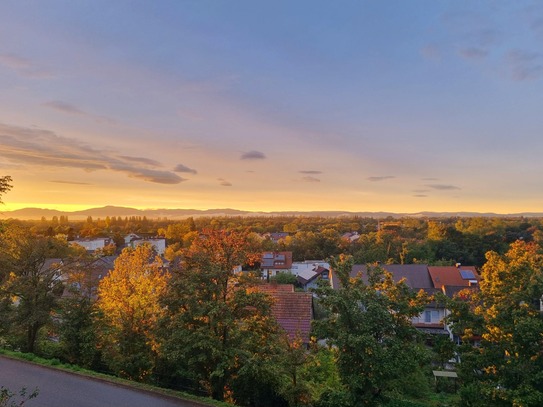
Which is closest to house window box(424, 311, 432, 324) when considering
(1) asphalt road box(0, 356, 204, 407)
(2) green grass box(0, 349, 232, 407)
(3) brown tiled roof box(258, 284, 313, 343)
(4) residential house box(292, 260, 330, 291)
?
(3) brown tiled roof box(258, 284, 313, 343)

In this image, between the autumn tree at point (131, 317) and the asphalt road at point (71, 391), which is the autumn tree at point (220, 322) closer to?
the asphalt road at point (71, 391)

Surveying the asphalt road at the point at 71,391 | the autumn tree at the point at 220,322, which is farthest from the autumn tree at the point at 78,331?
the autumn tree at the point at 220,322

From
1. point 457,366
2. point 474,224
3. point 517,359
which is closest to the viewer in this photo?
point 517,359

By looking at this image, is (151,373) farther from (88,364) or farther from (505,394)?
(505,394)

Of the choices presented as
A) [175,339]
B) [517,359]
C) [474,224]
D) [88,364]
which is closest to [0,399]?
[175,339]

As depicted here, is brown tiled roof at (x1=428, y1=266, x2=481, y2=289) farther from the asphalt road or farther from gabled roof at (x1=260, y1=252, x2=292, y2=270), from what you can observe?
the asphalt road

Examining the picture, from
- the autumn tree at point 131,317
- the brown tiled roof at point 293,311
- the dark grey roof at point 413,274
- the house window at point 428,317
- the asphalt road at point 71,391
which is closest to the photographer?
the asphalt road at point 71,391
